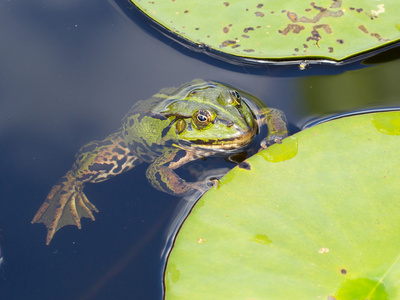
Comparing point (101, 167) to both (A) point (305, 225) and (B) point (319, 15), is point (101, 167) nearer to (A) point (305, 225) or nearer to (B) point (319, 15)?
(A) point (305, 225)

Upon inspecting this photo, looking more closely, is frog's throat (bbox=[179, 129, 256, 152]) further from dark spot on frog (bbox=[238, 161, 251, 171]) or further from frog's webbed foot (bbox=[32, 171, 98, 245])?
frog's webbed foot (bbox=[32, 171, 98, 245])

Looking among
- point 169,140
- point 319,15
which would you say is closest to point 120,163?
point 169,140

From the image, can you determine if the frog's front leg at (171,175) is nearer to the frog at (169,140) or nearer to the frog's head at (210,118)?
the frog at (169,140)

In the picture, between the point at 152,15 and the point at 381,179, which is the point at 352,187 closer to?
the point at 381,179

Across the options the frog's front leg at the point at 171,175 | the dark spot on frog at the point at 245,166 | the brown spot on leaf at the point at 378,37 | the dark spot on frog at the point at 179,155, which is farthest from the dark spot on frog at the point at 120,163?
the brown spot on leaf at the point at 378,37

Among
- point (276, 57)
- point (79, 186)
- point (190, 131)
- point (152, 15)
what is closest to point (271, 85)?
point (276, 57)
